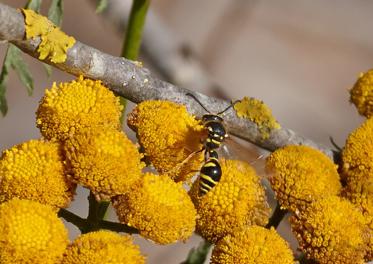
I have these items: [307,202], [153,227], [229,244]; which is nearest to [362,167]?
[307,202]

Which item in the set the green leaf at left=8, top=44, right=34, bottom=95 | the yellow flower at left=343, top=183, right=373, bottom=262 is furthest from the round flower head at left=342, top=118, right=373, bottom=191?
the green leaf at left=8, top=44, right=34, bottom=95

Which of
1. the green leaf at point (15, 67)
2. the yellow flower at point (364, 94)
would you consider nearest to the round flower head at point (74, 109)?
the green leaf at point (15, 67)

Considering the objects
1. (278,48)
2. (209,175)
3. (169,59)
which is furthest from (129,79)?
(278,48)

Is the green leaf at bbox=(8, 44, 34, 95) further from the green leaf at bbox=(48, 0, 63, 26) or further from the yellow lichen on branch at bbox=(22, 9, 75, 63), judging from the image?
the yellow lichen on branch at bbox=(22, 9, 75, 63)

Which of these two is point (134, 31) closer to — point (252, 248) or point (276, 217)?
point (276, 217)

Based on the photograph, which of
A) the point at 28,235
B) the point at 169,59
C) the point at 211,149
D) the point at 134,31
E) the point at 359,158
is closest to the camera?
the point at 28,235
